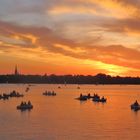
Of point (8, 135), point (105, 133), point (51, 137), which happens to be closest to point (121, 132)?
point (105, 133)

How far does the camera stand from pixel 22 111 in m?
75.6

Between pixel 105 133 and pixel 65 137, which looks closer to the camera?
pixel 65 137

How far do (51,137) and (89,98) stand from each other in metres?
82.1

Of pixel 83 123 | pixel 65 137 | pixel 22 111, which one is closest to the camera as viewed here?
pixel 65 137

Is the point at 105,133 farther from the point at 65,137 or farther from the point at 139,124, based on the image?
the point at 139,124

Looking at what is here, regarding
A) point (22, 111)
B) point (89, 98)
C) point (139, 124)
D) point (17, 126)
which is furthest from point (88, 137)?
point (89, 98)

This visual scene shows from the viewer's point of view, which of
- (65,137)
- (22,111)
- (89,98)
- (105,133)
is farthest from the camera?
(89,98)

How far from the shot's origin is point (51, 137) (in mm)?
43344

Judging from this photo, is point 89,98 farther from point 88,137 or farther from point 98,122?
point 88,137

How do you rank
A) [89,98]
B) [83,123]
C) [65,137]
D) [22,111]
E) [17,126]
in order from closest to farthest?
1. [65,137]
2. [17,126]
3. [83,123]
4. [22,111]
5. [89,98]

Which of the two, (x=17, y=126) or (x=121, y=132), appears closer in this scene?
(x=121, y=132)

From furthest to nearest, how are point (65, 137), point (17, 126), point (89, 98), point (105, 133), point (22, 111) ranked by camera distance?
point (89, 98)
point (22, 111)
point (17, 126)
point (105, 133)
point (65, 137)

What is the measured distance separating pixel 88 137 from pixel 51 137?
3898mm

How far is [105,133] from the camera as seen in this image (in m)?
46.1
